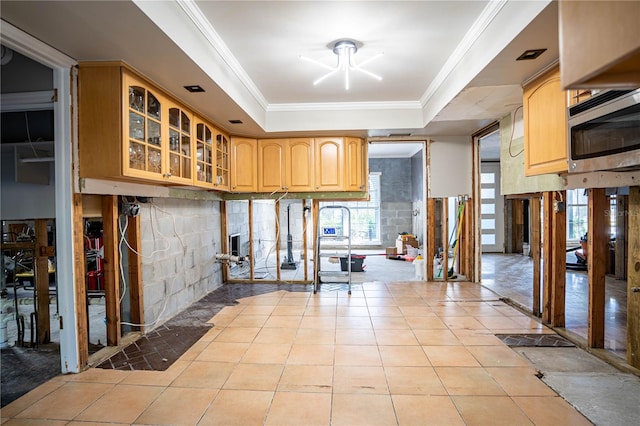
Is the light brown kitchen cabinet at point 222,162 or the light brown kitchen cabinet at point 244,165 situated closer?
the light brown kitchen cabinet at point 222,162

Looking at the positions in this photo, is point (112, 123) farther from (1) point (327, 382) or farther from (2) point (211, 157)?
(1) point (327, 382)

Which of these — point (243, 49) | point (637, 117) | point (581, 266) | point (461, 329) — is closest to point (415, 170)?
point (581, 266)

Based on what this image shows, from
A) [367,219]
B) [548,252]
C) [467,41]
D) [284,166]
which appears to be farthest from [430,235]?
[367,219]

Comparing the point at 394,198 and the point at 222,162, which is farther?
the point at 394,198

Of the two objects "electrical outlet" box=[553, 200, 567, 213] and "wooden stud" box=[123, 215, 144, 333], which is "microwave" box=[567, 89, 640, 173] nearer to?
"electrical outlet" box=[553, 200, 567, 213]

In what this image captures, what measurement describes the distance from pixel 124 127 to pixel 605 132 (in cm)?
292

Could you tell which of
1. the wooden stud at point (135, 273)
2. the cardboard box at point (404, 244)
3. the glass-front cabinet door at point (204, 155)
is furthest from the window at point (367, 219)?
the wooden stud at point (135, 273)

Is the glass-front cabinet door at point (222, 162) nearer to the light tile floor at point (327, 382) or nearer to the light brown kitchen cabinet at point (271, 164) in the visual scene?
the light brown kitchen cabinet at point (271, 164)

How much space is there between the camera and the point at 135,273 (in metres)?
3.21

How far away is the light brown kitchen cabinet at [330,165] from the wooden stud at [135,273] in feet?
8.24

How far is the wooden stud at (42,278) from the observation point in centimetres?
317

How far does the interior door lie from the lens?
9133 millimetres

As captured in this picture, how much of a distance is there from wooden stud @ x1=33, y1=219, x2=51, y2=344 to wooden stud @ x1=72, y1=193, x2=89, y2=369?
96 cm

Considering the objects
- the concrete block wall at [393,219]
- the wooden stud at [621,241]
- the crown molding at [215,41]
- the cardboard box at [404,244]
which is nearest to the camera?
the crown molding at [215,41]
